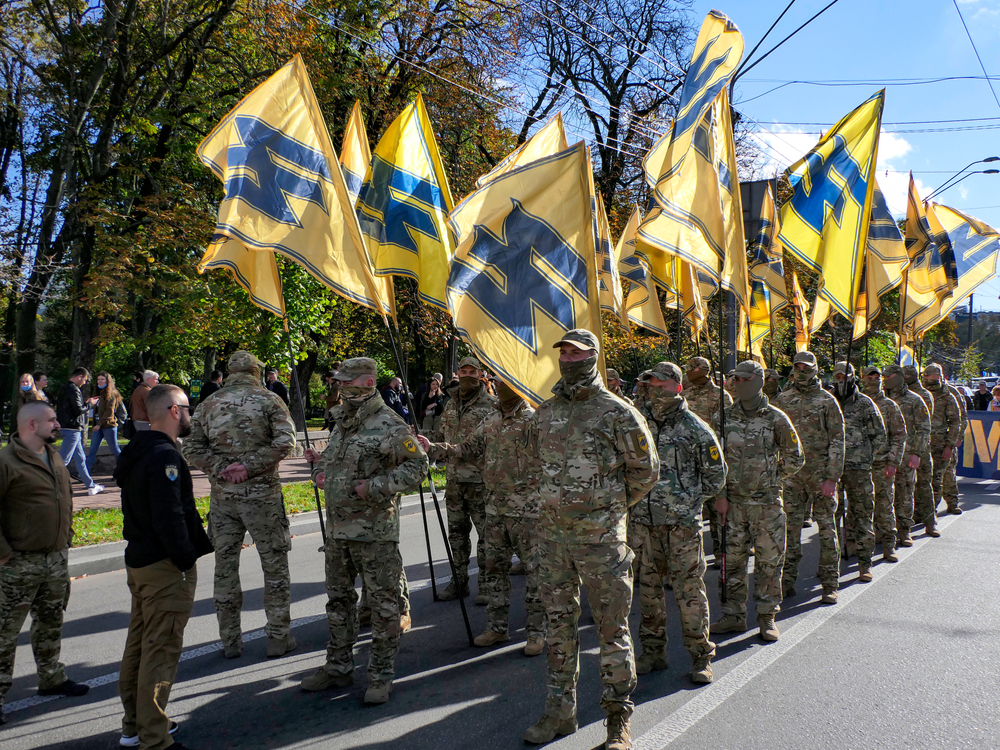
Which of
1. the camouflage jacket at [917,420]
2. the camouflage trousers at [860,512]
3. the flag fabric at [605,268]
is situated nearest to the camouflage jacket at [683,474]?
the flag fabric at [605,268]

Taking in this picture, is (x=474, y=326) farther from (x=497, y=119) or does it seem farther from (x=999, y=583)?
(x=497, y=119)

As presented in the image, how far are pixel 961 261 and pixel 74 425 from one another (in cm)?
1390

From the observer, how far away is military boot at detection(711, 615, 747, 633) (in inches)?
230

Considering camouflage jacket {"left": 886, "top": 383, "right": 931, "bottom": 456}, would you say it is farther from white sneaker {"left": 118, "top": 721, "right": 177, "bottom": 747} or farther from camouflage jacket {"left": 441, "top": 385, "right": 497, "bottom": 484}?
white sneaker {"left": 118, "top": 721, "right": 177, "bottom": 747}

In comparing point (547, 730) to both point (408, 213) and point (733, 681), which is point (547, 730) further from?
point (408, 213)

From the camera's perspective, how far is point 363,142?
7.44m

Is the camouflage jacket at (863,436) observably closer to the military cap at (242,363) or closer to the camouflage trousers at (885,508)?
the camouflage trousers at (885,508)

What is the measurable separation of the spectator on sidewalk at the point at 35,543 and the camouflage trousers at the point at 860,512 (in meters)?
6.83

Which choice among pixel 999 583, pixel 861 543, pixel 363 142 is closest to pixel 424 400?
pixel 363 142

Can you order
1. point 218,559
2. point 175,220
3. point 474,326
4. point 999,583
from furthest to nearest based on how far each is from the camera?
1. point 175,220
2. point 999,583
3. point 218,559
4. point 474,326

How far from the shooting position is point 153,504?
3838 millimetres

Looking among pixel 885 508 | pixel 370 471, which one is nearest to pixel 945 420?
pixel 885 508

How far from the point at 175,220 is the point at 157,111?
279cm

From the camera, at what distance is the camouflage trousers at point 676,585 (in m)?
4.86
